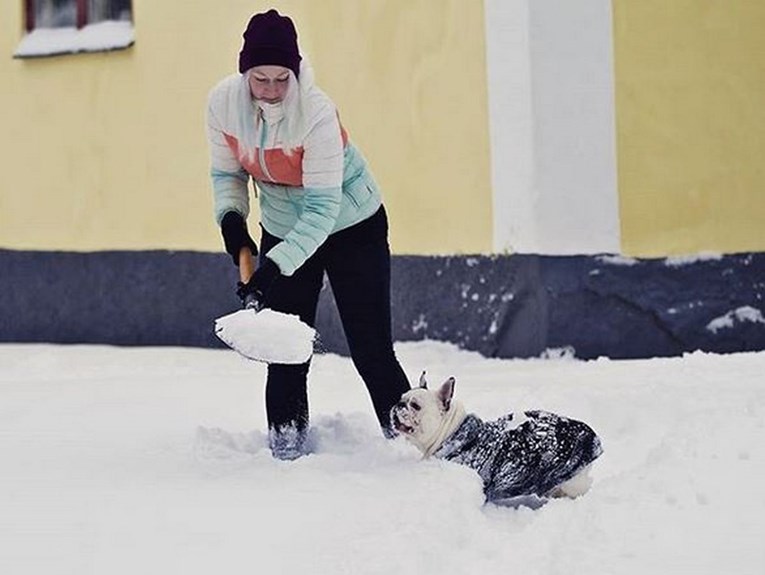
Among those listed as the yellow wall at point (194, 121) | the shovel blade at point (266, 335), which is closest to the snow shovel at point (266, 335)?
the shovel blade at point (266, 335)

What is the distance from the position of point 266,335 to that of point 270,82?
82 cm

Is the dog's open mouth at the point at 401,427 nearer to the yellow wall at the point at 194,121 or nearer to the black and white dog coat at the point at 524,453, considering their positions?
the black and white dog coat at the point at 524,453

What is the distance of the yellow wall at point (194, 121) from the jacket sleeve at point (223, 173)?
3196mm

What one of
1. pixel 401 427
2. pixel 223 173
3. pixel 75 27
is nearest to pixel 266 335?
pixel 401 427

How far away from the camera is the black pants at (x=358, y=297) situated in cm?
567

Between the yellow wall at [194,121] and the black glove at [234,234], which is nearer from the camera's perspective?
the black glove at [234,234]

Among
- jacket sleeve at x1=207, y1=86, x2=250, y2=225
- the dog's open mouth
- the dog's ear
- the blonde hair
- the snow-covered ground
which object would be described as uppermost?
the blonde hair

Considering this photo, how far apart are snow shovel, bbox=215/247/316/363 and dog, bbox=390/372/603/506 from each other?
0.40m

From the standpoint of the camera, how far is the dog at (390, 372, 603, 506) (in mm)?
5121

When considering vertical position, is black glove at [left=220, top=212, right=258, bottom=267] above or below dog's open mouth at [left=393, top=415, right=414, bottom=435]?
above

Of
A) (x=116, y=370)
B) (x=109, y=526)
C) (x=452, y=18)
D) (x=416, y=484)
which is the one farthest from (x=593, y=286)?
(x=109, y=526)

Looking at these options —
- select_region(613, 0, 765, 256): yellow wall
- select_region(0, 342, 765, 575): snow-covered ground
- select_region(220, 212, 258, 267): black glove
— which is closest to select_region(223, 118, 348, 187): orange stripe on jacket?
select_region(220, 212, 258, 267): black glove

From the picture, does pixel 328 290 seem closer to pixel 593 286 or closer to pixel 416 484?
pixel 593 286

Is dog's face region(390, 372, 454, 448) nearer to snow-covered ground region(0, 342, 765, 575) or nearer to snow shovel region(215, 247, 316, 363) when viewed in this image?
snow-covered ground region(0, 342, 765, 575)
